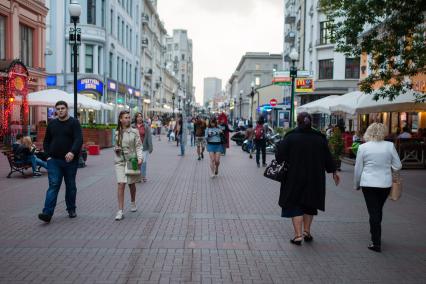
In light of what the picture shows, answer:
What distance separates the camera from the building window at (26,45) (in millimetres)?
25703

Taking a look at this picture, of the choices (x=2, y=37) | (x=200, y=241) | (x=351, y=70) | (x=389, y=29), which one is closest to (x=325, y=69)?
(x=351, y=70)

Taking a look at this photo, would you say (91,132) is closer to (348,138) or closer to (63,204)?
(348,138)

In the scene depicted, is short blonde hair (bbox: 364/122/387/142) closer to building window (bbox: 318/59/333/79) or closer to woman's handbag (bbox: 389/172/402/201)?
woman's handbag (bbox: 389/172/402/201)

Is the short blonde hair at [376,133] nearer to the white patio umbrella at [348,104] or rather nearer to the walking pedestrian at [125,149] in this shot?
the walking pedestrian at [125,149]

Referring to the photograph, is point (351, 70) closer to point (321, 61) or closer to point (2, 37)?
point (321, 61)

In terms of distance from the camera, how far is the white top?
20.5 ft

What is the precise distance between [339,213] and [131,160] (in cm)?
374

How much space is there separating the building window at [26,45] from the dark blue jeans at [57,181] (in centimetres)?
1998

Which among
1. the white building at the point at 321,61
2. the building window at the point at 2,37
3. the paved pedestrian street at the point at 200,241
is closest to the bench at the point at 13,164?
the paved pedestrian street at the point at 200,241

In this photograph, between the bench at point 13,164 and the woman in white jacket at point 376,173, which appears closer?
the woman in white jacket at point 376,173

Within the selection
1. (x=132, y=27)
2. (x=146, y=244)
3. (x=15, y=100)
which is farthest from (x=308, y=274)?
(x=132, y=27)

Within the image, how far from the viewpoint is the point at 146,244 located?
627 centimetres

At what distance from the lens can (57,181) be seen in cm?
755

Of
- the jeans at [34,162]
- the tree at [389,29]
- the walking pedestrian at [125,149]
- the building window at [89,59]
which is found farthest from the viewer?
the building window at [89,59]
